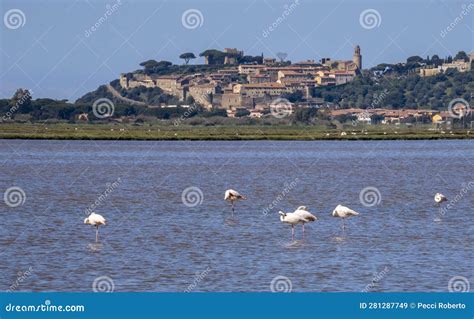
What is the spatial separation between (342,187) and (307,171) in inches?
668

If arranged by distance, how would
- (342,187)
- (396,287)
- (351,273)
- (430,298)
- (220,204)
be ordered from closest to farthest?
1. (430,298)
2. (396,287)
3. (351,273)
4. (220,204)
5. (342,187)

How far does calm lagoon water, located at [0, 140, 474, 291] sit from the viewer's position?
2345cm

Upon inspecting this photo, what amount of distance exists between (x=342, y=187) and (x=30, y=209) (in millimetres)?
18490

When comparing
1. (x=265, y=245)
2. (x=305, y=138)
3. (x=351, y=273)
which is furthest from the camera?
(x=305, y=138)

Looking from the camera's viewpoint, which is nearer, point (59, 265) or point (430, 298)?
point (430, 298)

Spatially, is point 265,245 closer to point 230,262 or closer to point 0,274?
point 230,262

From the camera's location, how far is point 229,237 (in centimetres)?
3064

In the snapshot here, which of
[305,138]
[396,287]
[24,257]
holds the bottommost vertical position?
[396,287]

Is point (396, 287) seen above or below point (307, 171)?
below

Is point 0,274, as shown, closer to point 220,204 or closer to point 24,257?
point 24,257

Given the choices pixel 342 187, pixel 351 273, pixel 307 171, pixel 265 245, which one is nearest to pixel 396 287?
pixel 351 273

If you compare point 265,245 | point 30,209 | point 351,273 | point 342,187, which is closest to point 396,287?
point 351,273

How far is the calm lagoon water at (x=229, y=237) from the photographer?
23.5 metres

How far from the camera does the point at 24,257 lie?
26.6 m
